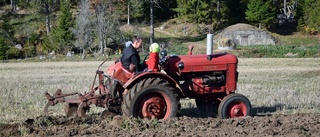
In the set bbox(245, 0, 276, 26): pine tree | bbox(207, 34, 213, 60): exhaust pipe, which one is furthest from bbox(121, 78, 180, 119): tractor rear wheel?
bbox(245, 0, 276, 26): pine tree

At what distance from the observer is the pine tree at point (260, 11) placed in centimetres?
5238

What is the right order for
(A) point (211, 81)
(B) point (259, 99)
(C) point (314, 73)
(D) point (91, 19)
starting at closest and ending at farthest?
(A) point (211, 81)
(B) point (259, 99)
(C) point (314, 73)
(D) point (91, 19)

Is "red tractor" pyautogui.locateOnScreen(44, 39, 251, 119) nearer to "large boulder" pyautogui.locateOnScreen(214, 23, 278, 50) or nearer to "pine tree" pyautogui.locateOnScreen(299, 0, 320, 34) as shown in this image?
"large boulder" pyautogui.locateOnScreen(214, 23, 278, 50)

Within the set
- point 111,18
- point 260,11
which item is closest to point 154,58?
point 111,18

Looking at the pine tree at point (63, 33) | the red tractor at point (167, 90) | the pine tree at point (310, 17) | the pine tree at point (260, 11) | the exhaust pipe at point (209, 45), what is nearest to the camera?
the red tractor at point (167, 90)

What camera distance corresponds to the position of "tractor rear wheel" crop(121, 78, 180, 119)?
907cm

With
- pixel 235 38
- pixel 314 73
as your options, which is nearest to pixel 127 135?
pixel 314 73

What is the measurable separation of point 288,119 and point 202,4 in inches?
1763

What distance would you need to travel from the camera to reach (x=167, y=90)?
363 inches

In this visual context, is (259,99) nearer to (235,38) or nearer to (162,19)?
(235,38)

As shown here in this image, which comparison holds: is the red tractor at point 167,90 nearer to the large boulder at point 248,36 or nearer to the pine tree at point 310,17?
the large boulder at point 248,36

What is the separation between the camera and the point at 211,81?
33.1 ft

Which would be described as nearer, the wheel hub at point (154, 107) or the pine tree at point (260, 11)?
the wheel hub at point (154, 107)

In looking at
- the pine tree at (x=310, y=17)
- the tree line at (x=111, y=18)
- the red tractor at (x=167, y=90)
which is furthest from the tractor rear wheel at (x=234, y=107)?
the pine tree at (x=310, y=17)
